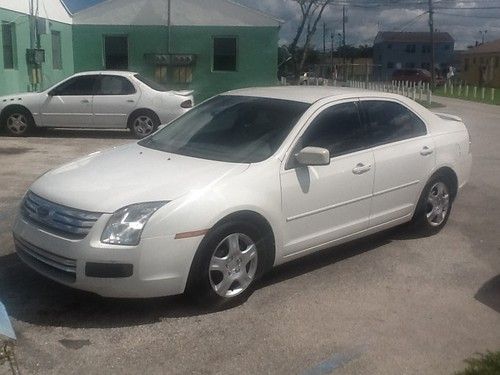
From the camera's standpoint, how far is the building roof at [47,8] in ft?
59.1

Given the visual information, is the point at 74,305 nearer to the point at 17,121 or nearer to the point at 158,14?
the point at 17,121

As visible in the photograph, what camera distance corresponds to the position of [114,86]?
14258 millimetres

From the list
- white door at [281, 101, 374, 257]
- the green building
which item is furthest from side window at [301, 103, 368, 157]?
the green building

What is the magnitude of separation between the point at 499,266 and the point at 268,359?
278 centimetres

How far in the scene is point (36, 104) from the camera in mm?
14062

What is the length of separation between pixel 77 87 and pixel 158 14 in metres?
10.2

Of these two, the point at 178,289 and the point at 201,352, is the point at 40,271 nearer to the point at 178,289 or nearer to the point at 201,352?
the point at 178,289

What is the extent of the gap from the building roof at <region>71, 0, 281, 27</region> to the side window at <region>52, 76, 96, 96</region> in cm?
999

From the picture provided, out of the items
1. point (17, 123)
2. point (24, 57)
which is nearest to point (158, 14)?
point (24, 57)

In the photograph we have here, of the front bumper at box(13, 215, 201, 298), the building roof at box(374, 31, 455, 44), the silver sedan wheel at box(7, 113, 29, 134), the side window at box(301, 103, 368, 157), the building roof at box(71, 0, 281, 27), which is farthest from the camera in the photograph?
the building roof at box(374, 31, 455, 44)

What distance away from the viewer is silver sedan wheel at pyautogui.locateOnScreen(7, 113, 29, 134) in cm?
1404

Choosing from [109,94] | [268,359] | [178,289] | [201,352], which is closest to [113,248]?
[178,289]

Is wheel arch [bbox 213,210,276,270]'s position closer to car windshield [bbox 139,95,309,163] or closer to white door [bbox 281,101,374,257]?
white door [bbox 281,101,374,257]

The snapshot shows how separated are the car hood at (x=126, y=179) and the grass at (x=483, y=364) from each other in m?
1.98
